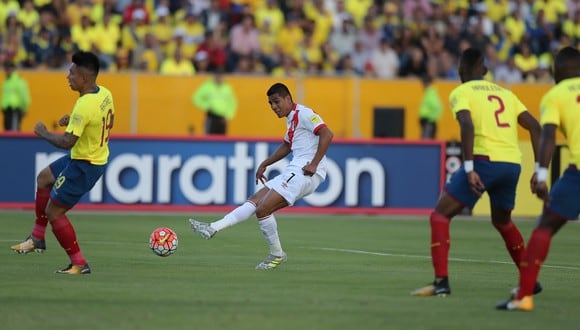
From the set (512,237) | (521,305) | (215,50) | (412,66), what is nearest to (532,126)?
(512,237)

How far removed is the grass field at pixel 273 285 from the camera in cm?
1020

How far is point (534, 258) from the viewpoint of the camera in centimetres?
1087

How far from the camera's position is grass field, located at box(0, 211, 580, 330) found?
1020cm

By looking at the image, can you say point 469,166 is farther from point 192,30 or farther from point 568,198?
point 192,30

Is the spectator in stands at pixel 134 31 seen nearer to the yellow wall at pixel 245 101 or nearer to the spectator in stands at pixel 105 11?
the spectator in stands at pixel 105 11

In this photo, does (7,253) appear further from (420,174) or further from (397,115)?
(397,115)

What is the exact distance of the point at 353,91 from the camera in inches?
1192

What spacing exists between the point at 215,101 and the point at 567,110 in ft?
62.3

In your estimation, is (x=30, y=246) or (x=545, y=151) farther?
(x=30, y=246)

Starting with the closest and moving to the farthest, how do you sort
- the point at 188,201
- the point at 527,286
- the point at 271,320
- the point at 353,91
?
1. the point at 271,320
2. the point at 527,286
3. the point at 188,201
4. the point at 353,91

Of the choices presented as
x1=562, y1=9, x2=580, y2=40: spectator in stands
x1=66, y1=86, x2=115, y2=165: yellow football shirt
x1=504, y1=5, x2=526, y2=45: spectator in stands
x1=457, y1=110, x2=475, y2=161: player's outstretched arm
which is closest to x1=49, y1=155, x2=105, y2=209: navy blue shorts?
x1=66, y1=86, x2=115, y2=165: yellow football shirt

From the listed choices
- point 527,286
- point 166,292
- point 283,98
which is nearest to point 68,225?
point 166,292

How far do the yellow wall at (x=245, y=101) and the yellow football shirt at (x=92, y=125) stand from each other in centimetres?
1540

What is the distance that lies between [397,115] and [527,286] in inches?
789
